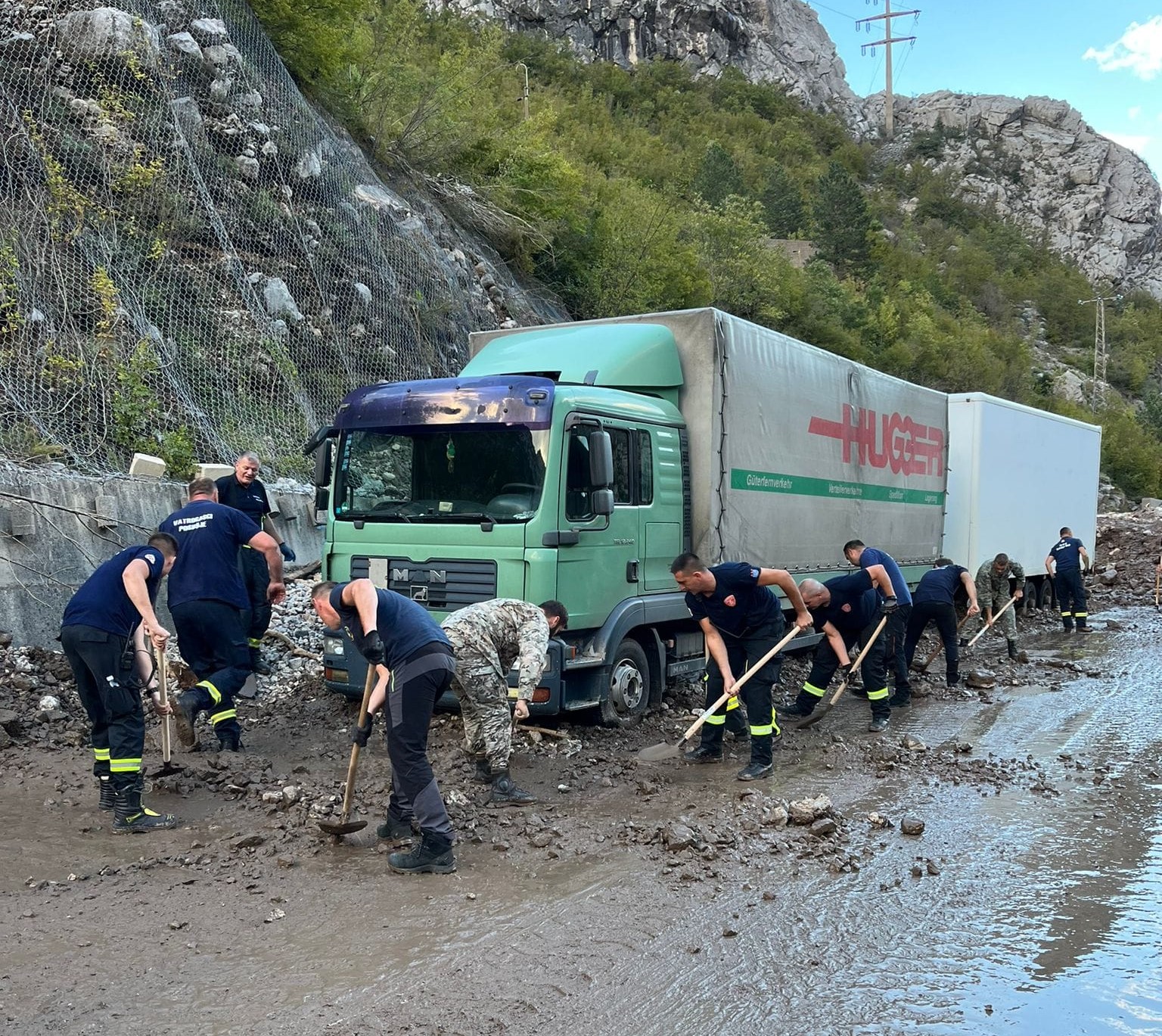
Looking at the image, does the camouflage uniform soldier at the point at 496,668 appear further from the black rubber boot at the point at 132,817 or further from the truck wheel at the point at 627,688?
the black rubber boot at the point at 132,817

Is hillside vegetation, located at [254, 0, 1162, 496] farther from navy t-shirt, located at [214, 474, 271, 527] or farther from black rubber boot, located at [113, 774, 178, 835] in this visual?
black rubber boot, located at [113, 774, 178, 835]

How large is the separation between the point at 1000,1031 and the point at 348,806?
3.36m

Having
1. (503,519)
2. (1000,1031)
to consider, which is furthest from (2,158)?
(1000,1031)

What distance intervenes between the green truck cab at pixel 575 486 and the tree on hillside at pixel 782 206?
50.5m

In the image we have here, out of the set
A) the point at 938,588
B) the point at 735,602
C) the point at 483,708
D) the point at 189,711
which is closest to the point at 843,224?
the point at 938,588

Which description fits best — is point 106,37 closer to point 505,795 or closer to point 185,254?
point 185,254

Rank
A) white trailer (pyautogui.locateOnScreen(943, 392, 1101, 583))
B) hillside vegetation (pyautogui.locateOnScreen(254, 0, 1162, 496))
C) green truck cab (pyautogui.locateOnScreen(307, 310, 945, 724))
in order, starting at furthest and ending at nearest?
hillside vegetation (pyautogui.locateOnScreen(254, 0, 1162, 496)) → white trailer (pyautogui.locateOnScreen(943, 392, 1101, 583)) → green truck cab (pyautogui.locateOnScreen(307, 310, 945, 724))

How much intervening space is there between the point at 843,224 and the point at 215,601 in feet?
178

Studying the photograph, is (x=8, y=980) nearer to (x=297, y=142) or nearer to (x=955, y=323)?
(x=297, y=142)

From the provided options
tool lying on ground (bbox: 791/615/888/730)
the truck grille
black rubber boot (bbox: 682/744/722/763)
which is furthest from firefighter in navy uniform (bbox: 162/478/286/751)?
tool lying on ground (bbox: 791/615/888/730)

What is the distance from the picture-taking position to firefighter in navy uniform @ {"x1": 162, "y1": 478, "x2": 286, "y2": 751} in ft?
24.1

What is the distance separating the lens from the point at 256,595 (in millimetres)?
8812

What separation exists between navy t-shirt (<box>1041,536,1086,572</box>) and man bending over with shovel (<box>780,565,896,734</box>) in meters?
7.87

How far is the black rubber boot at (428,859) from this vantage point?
5.22m
